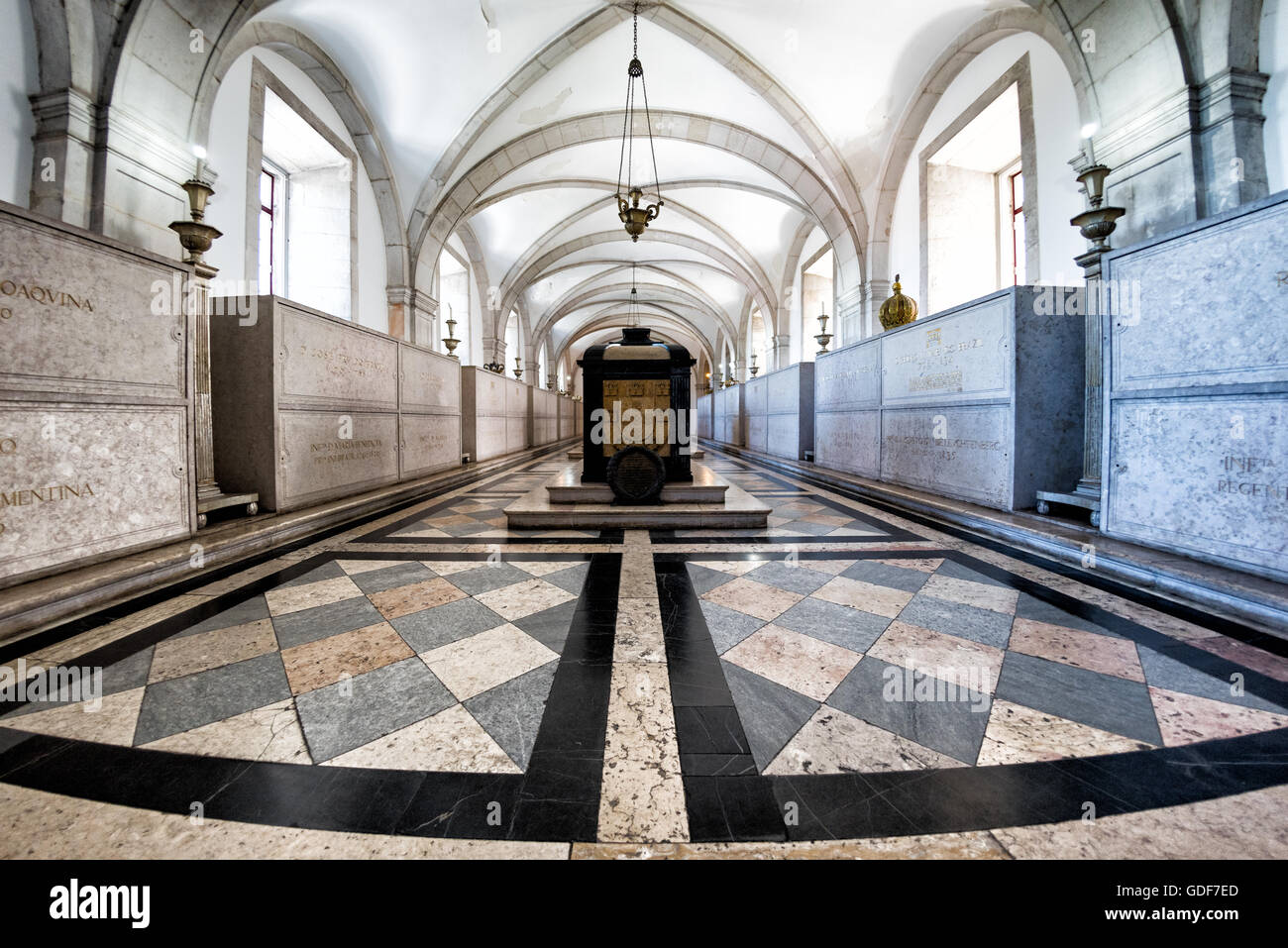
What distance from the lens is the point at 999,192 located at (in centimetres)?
866

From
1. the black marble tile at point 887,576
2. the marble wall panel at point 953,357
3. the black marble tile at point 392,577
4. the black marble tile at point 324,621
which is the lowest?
the black marble tile at point 324,621

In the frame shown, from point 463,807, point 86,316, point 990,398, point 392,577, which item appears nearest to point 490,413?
point 86,316

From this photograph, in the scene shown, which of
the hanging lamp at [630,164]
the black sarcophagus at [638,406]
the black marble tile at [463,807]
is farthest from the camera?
the hanging lamp at [630,164]

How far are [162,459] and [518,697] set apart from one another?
3300 mm

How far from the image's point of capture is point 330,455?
5031 millimetres

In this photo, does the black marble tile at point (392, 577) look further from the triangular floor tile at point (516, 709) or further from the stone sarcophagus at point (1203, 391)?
the stone sarcophagus at point (1203, 391)

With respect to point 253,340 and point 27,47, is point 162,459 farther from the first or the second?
point 27,47

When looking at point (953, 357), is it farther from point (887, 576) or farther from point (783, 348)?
point (783, 348)

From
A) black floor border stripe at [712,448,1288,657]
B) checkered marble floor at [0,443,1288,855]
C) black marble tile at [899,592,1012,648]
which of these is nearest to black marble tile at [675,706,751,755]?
checkered marble floor at [0,443,1288,855]

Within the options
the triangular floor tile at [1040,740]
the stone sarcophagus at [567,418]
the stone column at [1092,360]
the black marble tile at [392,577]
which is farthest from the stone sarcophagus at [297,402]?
the stone sarcophagus at [567,418]

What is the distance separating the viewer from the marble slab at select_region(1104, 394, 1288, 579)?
2.46 m

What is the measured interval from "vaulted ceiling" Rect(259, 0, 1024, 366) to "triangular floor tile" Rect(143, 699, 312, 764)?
904cm

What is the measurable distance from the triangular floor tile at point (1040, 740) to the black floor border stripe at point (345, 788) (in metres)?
1.13

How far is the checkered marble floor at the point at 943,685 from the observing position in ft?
4.33
